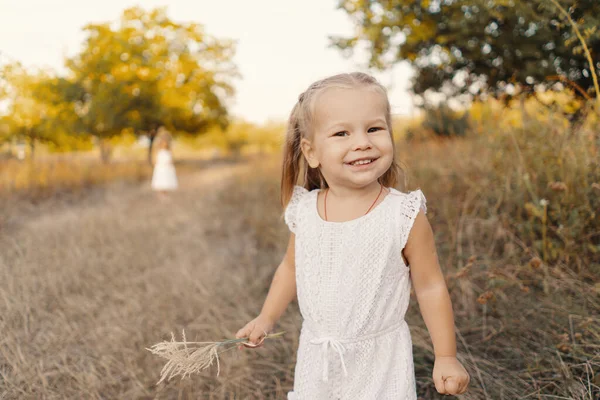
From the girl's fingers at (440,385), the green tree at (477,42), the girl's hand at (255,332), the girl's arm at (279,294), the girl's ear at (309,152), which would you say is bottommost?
the girl's fingers at (440,385)

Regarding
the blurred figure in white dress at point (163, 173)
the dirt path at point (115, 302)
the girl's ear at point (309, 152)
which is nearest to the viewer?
the girl's ear at point (309, 152)

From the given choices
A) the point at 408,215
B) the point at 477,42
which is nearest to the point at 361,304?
the point at 408,215

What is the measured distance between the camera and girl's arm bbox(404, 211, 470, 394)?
135cm

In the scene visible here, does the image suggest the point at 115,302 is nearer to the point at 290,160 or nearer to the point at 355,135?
the point at 290,160

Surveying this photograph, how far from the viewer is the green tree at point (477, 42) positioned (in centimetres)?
324

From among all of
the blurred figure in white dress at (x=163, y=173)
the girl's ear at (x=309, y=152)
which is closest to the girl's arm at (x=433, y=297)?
the girl's ear at (x=309, y=152)

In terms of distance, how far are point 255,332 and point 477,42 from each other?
308cm

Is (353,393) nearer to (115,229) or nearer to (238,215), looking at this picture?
(115,229)

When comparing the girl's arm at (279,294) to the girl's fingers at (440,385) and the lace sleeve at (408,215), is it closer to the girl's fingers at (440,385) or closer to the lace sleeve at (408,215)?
the lace sleeve at (408,215)

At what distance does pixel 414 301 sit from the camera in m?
2.66

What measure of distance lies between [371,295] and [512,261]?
1803 millimetres

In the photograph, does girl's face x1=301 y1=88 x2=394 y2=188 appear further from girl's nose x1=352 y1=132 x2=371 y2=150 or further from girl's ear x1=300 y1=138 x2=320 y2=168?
girl's ear x1=300 y1=138 x2=320 y2=168

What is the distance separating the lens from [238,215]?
6.12m

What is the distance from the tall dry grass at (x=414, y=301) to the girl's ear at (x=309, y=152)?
39.9 inches
